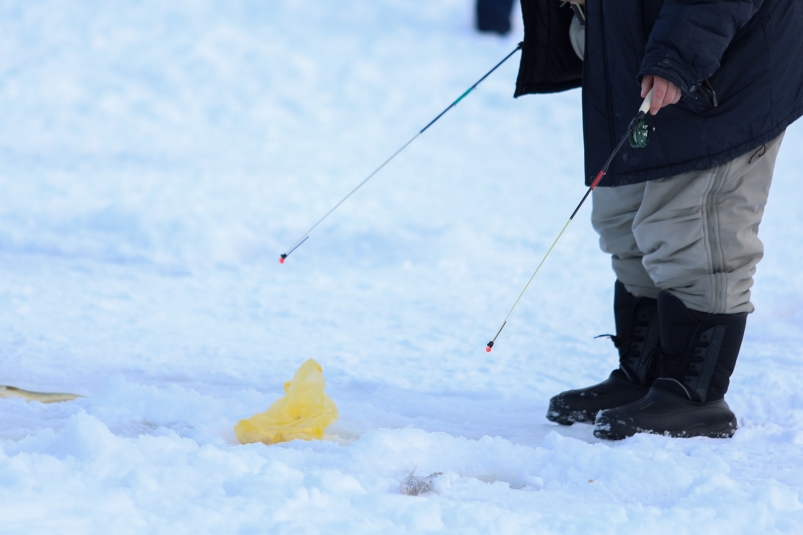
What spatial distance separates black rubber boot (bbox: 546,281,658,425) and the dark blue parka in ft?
1.51

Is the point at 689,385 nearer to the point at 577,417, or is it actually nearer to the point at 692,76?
the point at 577,417

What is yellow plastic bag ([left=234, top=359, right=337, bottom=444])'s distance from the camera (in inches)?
82.4

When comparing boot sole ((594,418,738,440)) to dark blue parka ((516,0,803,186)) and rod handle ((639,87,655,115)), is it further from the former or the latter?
rod handle ((639,87,655,115))

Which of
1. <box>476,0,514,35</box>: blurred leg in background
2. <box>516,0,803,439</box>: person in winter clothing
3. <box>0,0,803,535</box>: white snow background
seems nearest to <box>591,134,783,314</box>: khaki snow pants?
<box>516,0,803,439</box>: person in winter clothing

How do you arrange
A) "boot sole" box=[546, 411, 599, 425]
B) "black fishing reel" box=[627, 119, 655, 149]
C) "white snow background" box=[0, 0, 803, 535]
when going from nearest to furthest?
"white snow background" box=[0, 0, 803, 535], "black fishing reel" box=[627, 119, 655, 149], "boot sole" box=[546, 411, 599, 425]

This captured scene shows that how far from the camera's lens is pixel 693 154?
2.11 meters

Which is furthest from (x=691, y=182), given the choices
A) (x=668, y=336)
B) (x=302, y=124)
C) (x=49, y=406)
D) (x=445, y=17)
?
(x=445, y=17)

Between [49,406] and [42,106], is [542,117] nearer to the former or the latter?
[42,106]

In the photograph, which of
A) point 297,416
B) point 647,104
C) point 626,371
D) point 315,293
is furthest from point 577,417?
point 315,293

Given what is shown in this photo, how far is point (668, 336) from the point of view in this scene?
7.50ft

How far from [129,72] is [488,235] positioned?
4.54 m

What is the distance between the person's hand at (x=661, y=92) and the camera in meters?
1.96

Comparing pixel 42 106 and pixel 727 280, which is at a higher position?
pixel 727 280

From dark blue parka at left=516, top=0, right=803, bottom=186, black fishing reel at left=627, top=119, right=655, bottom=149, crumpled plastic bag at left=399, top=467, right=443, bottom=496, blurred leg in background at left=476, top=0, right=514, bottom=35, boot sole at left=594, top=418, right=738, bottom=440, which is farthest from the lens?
blurred leg in background at left=476, top=0, right=514, bottom=35
